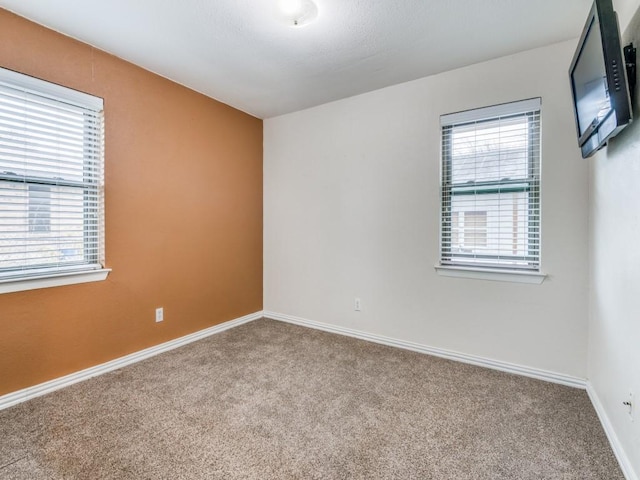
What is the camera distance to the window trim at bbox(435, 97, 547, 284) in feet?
7.69

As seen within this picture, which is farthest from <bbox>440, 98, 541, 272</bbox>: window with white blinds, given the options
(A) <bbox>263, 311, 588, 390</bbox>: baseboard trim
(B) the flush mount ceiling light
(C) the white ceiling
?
(B) the flush mount ceiling light

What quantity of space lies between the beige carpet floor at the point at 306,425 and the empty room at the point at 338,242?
0.02m

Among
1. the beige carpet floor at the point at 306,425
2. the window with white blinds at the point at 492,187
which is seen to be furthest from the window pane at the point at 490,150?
the beige carpet floor at the point at 306,425

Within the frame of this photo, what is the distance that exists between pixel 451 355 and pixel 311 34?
275 centimetres

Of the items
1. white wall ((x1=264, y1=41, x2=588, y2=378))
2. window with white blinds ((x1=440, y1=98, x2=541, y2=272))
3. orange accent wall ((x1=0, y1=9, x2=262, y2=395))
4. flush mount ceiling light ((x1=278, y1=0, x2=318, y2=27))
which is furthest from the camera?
window with white blinds ((x1=440, y1=98, x2=541, y2=272))

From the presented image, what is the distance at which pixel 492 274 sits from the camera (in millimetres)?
2506

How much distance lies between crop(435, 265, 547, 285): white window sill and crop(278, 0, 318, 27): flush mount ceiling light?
6.94 feet

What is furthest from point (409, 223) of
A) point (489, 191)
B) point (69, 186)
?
point (69, 186)

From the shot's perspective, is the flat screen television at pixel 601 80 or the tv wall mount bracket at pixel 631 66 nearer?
the flat screen television at pixel 601 80

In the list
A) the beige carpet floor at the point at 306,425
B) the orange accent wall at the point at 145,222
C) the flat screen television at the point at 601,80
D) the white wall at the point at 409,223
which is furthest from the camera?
the white wall at the point at 409,223

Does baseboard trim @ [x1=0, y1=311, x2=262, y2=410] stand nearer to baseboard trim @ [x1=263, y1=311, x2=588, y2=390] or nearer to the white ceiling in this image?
baseboard trim @ [x1=263, y1=311, x2=588, y2=390]

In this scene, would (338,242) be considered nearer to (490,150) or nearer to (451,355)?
(451,355)

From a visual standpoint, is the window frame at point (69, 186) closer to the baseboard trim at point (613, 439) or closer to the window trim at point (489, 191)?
the window trim at point (489, 191)

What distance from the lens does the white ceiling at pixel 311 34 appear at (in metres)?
1.90
